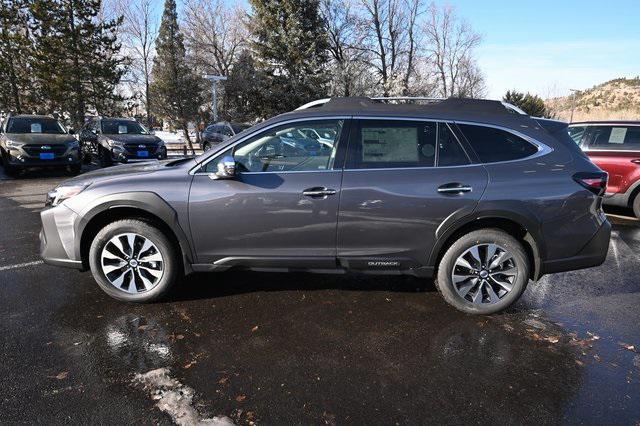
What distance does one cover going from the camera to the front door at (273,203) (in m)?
3.66

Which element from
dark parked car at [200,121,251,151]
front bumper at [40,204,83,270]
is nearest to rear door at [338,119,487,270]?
front bumper at [40,204,83,270]

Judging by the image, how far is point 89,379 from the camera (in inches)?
111

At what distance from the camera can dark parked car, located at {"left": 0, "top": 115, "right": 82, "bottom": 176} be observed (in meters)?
11.5

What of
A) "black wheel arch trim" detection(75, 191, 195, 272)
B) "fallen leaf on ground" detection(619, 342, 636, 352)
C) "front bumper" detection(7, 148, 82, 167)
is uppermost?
"black wheel arch trim" detection(75, 191, 195, 272)

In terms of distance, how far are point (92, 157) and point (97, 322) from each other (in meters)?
14.0

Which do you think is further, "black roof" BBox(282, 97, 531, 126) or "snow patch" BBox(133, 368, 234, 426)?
"black roof" BBox(282, 97, 531, 126)

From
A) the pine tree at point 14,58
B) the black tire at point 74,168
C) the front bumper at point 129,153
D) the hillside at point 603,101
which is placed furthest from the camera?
the hillside at point 603,101

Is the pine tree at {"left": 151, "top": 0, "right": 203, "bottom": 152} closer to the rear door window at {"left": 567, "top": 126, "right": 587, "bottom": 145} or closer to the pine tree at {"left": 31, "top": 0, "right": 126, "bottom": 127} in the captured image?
the pine tree at {"left": 31, "top": 0, "right": 126, "bottom": 127}

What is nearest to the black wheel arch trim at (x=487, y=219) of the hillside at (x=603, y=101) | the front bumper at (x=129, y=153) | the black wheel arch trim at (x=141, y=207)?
the black wheel arch trim at (x=141, y=207)

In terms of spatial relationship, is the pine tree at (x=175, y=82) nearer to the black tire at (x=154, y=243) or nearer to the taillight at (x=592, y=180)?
the black tire at (x=154, y=243)

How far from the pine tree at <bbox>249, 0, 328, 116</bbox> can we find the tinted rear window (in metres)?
24.8

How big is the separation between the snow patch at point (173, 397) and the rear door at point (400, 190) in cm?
168

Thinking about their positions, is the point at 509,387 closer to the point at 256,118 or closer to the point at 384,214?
the point at 384,214

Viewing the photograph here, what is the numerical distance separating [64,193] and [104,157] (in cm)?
1110
